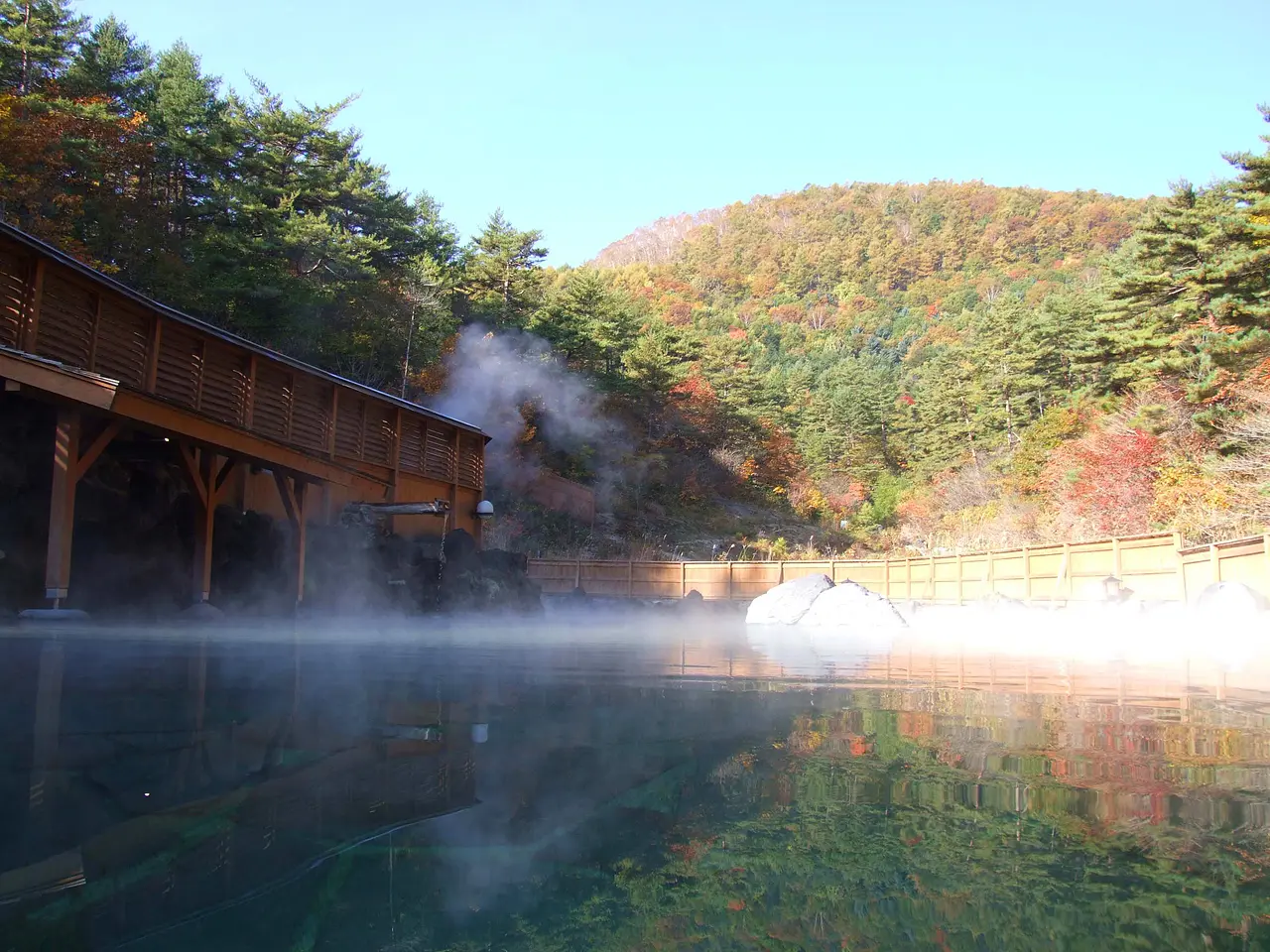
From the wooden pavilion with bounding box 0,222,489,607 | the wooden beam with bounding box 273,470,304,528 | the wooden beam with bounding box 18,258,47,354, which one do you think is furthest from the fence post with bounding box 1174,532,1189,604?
the wooden beam with bounding box 18,258,47,354

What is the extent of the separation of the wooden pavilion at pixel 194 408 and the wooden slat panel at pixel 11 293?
0.05 ft

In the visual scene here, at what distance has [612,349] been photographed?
4347 centimetres

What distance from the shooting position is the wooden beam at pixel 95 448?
11125 mm

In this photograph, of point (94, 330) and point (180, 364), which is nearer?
point (94, 330)

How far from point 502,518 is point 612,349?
12.7 m

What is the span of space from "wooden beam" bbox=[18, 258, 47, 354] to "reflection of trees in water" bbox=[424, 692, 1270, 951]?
11682 millimetres

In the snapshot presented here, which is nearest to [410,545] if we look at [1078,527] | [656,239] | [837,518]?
[1078,527]

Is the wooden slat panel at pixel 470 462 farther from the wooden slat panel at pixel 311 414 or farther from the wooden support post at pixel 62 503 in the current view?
the wooden support post at pixel 62 503

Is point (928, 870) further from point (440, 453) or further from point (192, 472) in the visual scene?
point (440, 453)

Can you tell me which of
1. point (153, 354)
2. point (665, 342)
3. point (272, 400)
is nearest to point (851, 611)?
point (272, 400)

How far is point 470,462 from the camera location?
22969 mm

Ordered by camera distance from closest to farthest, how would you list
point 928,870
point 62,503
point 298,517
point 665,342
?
point 928,870 < point 62,503 < point 298,517 < point 665,342

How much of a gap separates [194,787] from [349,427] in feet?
53.7

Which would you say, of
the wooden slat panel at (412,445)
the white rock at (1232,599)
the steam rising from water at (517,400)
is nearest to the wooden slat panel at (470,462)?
the wooden slat panel at (412,445)
